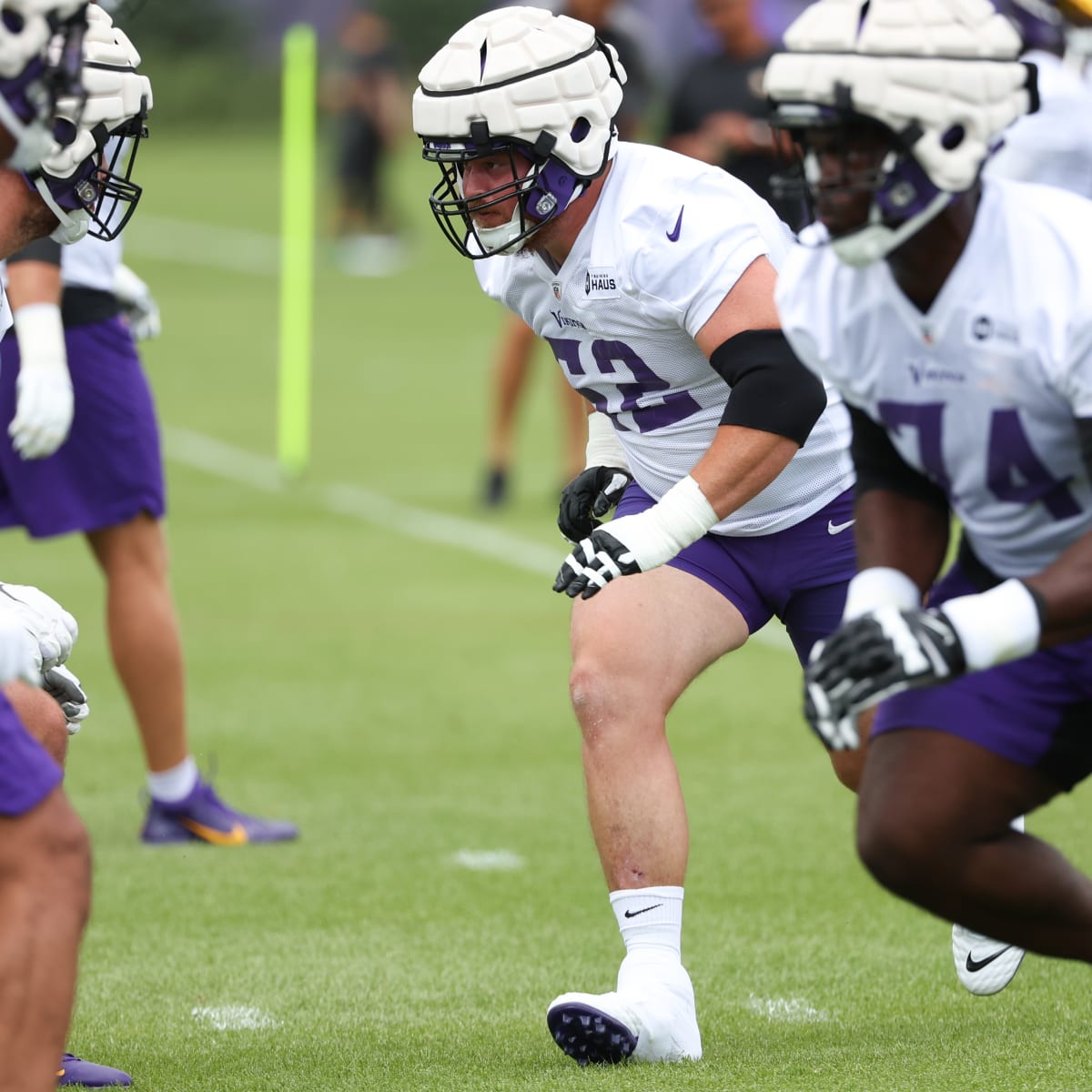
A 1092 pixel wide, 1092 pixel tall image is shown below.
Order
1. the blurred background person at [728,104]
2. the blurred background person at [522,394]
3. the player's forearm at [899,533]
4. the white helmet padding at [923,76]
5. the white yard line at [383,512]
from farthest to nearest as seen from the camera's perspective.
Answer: the blurred background person at [522,394], the white yard line at [383,512], the blurred background person at [728,104], the player's forearm at [899,533], the white helmet padding at [923,76]

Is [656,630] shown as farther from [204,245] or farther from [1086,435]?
[204,245]

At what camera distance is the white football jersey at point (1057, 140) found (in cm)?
634

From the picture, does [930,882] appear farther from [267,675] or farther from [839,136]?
[267,675]

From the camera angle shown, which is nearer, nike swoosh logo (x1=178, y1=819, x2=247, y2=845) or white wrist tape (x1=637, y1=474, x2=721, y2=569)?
white wrist tape (x1=637, y1=474, x2=721, y2=569)

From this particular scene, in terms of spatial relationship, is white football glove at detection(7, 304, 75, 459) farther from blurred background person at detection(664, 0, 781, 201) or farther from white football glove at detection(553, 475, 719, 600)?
blurred background person at detection(664, 0, 781, 201)

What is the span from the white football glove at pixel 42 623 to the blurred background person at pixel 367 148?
818 inches

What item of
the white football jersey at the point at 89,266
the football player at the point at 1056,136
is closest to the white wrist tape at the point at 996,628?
the white football jersey at the point at 89,266

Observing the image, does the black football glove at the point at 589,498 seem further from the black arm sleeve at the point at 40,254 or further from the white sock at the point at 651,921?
the black arm sleeve at the point at 40,254

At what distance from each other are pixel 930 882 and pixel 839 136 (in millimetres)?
1079

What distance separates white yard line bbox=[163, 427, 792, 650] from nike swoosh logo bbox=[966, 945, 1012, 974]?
394 cm

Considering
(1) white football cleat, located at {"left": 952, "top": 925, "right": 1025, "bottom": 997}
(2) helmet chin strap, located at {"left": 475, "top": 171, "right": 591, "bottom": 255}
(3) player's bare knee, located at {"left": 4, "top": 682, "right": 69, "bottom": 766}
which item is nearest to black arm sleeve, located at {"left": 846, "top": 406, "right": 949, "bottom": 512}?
(2) helmet chin strap, located at {"left": 475, "top": 171, "right": 591, "bottom": 255}

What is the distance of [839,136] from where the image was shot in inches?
116

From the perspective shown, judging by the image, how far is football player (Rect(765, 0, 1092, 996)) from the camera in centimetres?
291

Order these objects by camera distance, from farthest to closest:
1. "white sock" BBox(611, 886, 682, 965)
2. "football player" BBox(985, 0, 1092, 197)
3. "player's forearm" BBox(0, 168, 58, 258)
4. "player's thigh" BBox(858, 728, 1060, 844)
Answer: "football player" BBox(985, 0, 1092, 197), "white sock" BBox(611, 886, 682, 965), "player's forearm" BBox(0, 168, 58, 258), "player's thigh" BBox(858, 728, 1060, 844)
